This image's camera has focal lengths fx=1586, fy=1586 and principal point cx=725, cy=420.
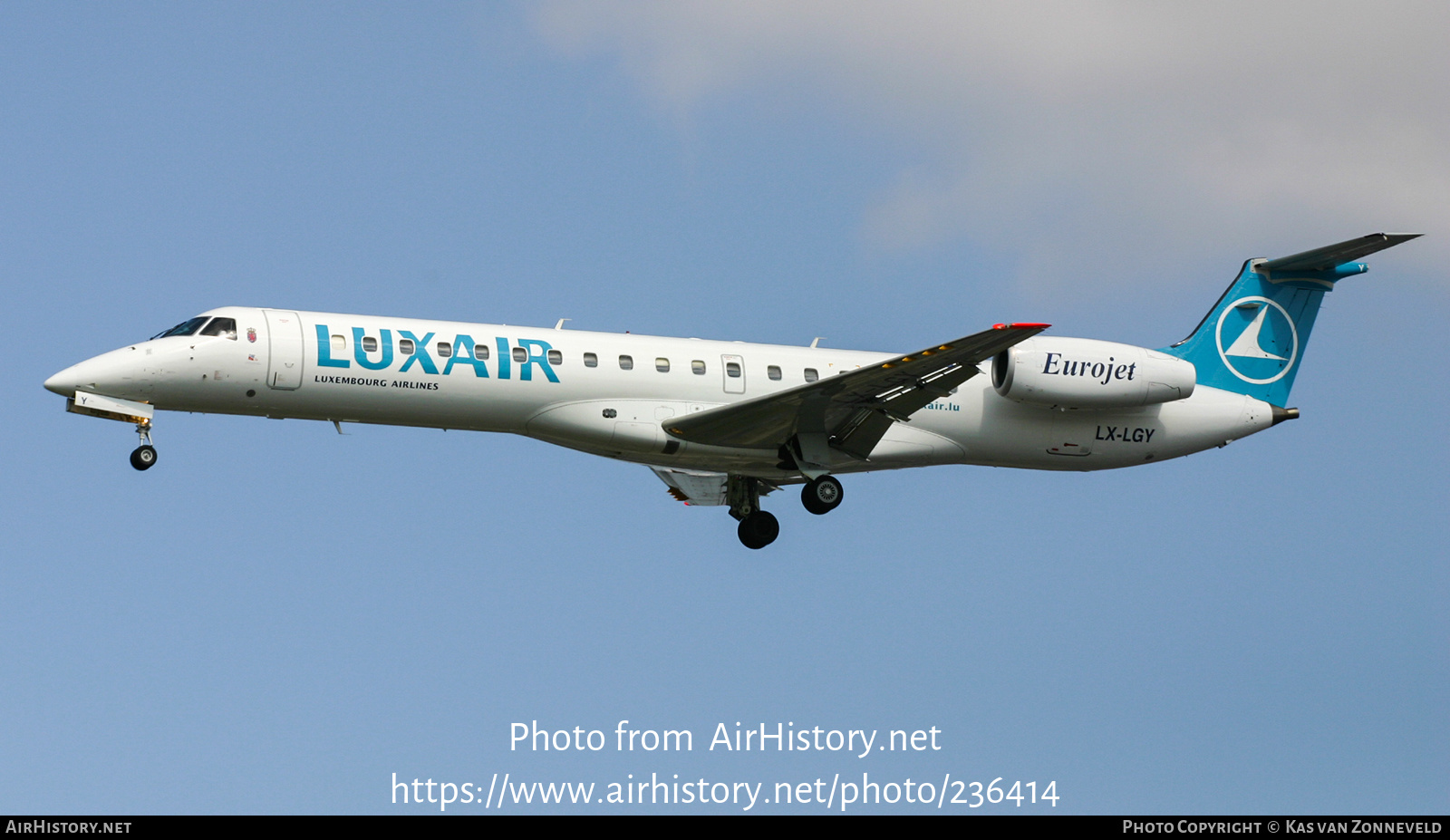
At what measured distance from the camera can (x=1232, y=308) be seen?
28.2m

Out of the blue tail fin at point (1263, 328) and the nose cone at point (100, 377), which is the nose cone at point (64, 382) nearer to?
the nose cone at point (100, 377)

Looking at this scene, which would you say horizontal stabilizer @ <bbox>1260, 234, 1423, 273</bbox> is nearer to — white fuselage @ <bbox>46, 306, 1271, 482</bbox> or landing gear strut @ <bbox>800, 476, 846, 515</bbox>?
white fuselage @ <bbox>46, 306, 1271, 482</bbox>

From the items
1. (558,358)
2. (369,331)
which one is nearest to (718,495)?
(558,358)

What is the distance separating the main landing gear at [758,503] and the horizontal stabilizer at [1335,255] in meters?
9.19

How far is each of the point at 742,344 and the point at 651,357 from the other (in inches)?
73.7

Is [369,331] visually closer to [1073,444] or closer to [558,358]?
[558,358]

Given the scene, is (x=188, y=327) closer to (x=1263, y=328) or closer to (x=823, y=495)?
(x=823, y=495)

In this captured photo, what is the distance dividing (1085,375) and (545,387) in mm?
8712

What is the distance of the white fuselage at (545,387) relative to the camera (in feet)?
75.5

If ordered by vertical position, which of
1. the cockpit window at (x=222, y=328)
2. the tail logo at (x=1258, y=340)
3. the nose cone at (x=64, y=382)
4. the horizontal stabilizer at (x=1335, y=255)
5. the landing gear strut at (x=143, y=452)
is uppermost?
the horizontal stabilizer at (x=1335, y=255)

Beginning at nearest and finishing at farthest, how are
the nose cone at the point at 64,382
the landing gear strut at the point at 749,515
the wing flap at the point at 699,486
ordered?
the nose cone at the point at 64,382, the landing gear strut at the point at 749,515, the wing flap at the point at 699,486

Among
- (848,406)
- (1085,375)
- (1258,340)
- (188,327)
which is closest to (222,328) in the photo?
(188,327)

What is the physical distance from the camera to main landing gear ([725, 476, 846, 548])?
25.3 m

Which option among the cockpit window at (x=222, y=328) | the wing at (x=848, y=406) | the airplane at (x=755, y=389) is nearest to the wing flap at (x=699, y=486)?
the airplane at (x=755, y=389)
